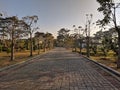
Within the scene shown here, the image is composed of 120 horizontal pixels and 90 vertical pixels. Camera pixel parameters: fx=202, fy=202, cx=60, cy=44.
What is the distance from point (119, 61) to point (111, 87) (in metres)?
7.18

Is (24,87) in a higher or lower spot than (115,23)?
lower

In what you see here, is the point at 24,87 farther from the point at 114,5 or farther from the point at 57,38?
the point at 57,38

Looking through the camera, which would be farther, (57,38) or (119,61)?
(57,38)

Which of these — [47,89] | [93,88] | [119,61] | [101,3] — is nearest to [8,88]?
[47,89]

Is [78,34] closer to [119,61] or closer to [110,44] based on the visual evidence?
[110,44]

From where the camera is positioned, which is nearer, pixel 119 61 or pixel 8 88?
pixel 8 88

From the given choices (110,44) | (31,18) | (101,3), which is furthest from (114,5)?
(31,18)

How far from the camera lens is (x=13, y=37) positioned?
2361 cm

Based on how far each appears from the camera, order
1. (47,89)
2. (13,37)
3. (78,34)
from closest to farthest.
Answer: (47,89), (13,37), (78,34)

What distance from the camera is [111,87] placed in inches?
338

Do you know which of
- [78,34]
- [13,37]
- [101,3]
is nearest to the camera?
[101,3]

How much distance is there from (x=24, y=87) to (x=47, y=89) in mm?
1070

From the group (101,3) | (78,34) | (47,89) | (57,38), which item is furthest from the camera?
(57,38)

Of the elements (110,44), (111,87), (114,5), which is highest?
(114,5)
